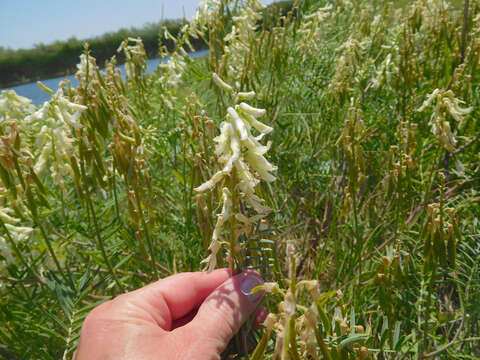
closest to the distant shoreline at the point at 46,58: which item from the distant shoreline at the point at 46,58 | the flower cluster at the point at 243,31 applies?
the distant shoreline at the point at 46,58

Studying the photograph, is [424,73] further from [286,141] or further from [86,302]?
[86,302]

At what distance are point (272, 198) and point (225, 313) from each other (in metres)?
0.38

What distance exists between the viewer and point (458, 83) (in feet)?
3.41

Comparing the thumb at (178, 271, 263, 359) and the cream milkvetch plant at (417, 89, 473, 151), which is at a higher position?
Result: the cream milkvetch plant at (417, 89, 473, 151)

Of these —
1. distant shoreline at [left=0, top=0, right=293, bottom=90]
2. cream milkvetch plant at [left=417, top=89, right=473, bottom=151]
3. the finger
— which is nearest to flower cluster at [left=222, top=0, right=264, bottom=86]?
cream milkvetch plant at [left=417, top=89, right=473, bottom=151]

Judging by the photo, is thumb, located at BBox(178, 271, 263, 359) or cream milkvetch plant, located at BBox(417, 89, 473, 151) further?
cream milkvetch plant, located at BBox(417, 89, 473, 151)

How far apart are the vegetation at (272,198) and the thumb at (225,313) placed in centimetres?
5

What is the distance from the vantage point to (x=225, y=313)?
701 mm

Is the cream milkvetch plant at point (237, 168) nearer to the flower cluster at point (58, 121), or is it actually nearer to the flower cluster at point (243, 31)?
the flower cluster at point (58, 121)

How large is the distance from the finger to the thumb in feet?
0.35

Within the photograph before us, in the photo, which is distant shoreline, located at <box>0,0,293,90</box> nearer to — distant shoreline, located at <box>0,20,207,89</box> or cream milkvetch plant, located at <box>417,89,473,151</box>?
distant shoreline, located at <box>0,20,207,89</box>

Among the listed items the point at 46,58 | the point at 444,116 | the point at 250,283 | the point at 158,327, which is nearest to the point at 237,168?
the point at 250,283

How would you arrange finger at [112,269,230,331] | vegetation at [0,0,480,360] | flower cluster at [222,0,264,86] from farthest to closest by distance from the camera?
flower cluster at [222,0,264,86], finger at [112,269,230,331], vegetation at [0,0,480,360]

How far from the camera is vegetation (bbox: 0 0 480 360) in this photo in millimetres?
665
